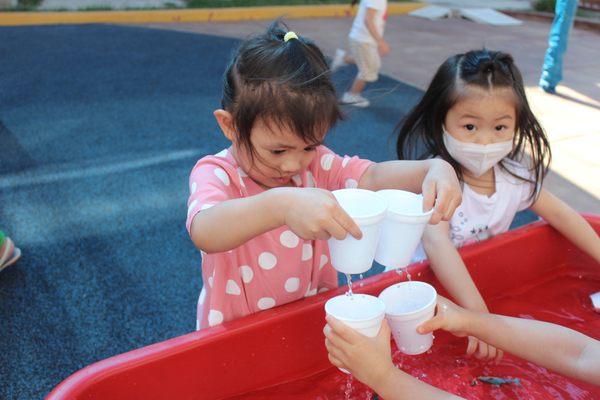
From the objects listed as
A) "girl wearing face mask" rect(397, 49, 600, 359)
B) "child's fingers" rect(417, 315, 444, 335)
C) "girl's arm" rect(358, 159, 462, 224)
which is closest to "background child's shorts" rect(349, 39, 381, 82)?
"girl wearing face mask" rect(397, 49, 600, 359)

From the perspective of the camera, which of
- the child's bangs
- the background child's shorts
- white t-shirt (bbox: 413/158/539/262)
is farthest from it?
the background child's shorts

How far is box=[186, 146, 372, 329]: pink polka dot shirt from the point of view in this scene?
1295 mm

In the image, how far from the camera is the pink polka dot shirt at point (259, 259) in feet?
4.25

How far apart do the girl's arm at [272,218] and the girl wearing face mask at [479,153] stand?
681 mm

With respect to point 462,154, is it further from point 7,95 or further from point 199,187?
point 7,95

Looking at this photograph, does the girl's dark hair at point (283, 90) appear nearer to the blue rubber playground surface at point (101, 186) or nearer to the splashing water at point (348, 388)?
the blue rubber playground surface at point (101, 186)

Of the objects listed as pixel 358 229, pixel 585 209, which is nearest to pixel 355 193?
pixel 358 229

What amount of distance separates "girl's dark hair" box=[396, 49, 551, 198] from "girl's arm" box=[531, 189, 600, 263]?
60 mm

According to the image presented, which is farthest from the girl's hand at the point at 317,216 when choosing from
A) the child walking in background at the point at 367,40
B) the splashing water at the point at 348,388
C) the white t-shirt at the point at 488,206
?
the child walking in background at the point at 367,40

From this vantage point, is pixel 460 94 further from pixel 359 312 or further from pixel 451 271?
pixel 359 312

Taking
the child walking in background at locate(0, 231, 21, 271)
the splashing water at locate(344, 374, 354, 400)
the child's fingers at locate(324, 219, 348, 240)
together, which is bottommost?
the child walking in background at locate(0, 231, 21, 271)

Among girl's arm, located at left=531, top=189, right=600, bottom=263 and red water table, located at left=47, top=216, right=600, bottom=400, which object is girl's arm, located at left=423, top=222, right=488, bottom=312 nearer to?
red water table, located at left=47, top=216, right=600, bottom=400

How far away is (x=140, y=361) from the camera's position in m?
1.19

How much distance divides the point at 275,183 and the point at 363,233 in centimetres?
45
